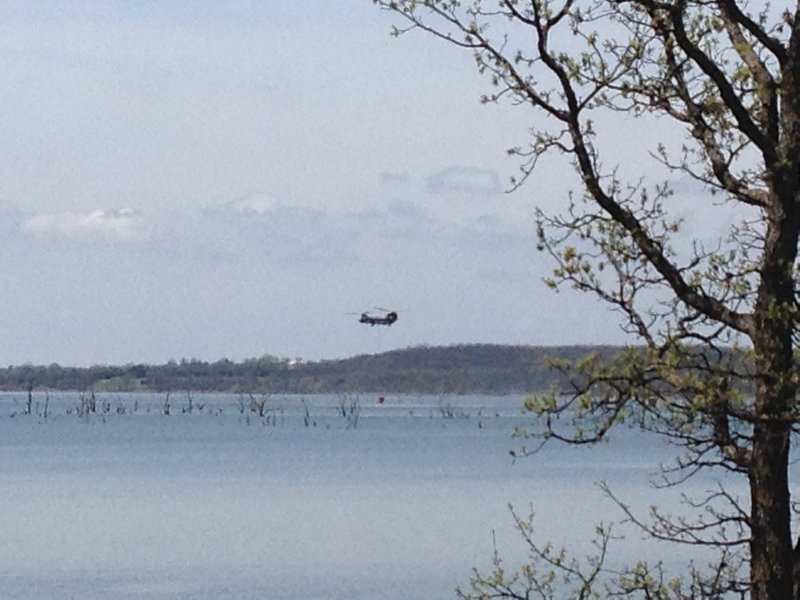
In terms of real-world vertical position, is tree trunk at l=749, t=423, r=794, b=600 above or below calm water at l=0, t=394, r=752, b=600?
above

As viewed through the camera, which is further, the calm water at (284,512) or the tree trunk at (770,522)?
the calm water at (284,512)

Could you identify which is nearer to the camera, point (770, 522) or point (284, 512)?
point (770, 522)

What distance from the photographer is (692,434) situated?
8.89 metres

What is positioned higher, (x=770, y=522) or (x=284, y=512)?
(x=770, y=522)

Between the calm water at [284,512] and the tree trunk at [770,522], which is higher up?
the tree trunk at [770,522]

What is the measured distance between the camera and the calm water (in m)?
35.3

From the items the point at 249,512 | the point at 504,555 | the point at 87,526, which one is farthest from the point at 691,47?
the point at 249,512

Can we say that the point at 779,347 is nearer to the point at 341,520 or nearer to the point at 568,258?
the point at 568,258

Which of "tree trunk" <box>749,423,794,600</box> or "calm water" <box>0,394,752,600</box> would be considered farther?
"calm water" <box>0,394,752,600</box>

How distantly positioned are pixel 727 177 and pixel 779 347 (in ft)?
3.44

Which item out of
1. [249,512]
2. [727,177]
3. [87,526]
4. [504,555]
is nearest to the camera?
[727,177]

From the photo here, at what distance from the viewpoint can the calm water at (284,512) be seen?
3534 cm

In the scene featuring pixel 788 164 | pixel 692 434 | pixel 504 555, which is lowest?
pixel 504 555

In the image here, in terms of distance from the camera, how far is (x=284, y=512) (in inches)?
2079
